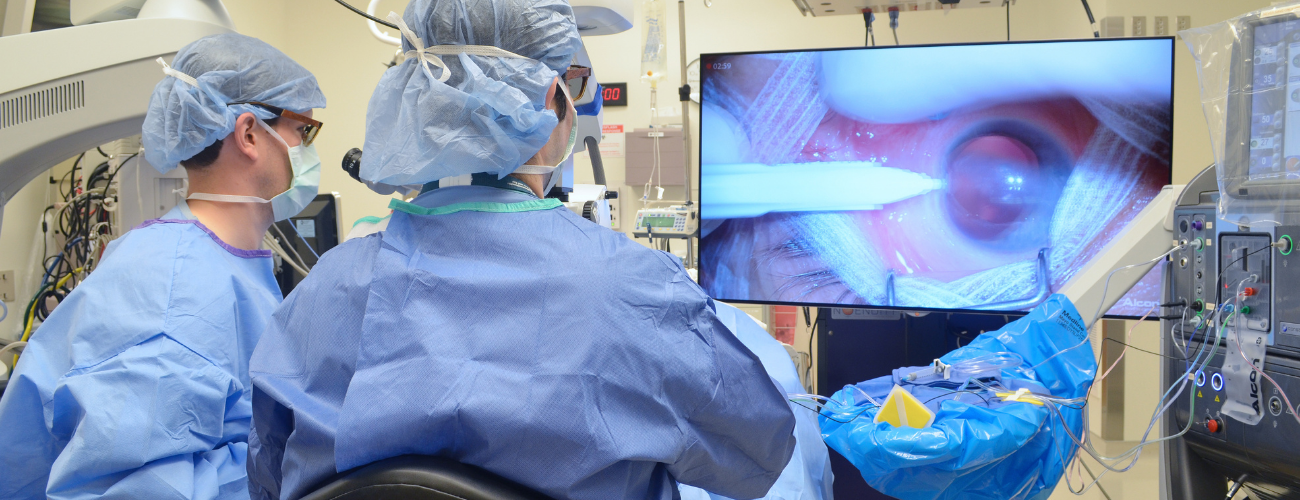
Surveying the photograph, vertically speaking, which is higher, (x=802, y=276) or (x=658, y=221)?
(x=658, y=221)

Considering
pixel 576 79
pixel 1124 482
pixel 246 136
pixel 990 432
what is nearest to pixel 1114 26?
pixel 1124 482

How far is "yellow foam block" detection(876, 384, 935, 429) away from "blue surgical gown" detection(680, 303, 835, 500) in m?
0.15

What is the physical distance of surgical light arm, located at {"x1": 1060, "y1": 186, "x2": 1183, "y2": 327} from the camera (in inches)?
51.3

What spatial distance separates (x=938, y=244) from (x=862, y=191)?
0.20 metres

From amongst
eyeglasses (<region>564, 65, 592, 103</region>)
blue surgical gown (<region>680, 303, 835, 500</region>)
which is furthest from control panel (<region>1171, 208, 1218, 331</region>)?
eyeglasses (<region>564, 65, 592, 103</region>)

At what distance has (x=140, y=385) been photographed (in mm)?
1075

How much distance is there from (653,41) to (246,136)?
5.65ft

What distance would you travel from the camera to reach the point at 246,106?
1.39 m

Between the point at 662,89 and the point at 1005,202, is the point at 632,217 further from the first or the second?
the point at 1005,202

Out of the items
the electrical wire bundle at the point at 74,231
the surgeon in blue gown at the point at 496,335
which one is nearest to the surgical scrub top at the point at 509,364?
the surgeon in blue gown at the point at 496,335

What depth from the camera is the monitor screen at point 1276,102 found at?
40.8 inches

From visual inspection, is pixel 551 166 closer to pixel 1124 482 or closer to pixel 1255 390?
pixel 1255 390

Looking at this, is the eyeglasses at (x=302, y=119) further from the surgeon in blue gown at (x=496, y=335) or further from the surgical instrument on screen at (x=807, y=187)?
the surgical instrument on screen at (x=807, y=187)

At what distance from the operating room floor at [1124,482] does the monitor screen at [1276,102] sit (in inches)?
61.7
